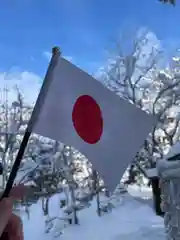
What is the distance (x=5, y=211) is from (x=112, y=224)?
1873 cm

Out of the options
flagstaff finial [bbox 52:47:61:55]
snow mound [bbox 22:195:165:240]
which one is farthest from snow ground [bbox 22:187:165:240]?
flagstaff finial [bbox 52:47:61:55]

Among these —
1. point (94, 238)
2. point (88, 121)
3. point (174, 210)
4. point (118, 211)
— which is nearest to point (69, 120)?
point (88, 121)

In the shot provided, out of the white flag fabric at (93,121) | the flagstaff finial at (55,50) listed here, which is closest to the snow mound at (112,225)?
the white flag fabric at (93,121)

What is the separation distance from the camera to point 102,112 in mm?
2412

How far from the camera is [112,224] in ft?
63.7

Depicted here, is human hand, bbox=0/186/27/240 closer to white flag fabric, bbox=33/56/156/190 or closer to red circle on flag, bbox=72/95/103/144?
white flag fabric, bbox=33/56/156/190

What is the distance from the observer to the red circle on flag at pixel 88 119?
2314 mm

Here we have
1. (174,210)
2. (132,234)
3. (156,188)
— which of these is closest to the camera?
(174,210)

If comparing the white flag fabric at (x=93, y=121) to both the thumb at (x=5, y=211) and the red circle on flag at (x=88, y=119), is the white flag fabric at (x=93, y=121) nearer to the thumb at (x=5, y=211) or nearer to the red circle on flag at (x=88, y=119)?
the red circle on flag at (x=88, y=119)

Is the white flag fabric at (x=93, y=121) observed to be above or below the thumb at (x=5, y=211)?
above

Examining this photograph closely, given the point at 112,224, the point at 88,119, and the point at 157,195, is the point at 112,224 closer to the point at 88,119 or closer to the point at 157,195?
the point at 157,195

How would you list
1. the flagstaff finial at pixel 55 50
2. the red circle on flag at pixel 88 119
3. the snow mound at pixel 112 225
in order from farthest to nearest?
the snow mound at pixel 112 225 < the red circle on flag at pixel 88 119 < the flagstaff finial at pixel 55 50

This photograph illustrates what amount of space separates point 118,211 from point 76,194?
101 inches

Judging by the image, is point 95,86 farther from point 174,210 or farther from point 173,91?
point 173,91
